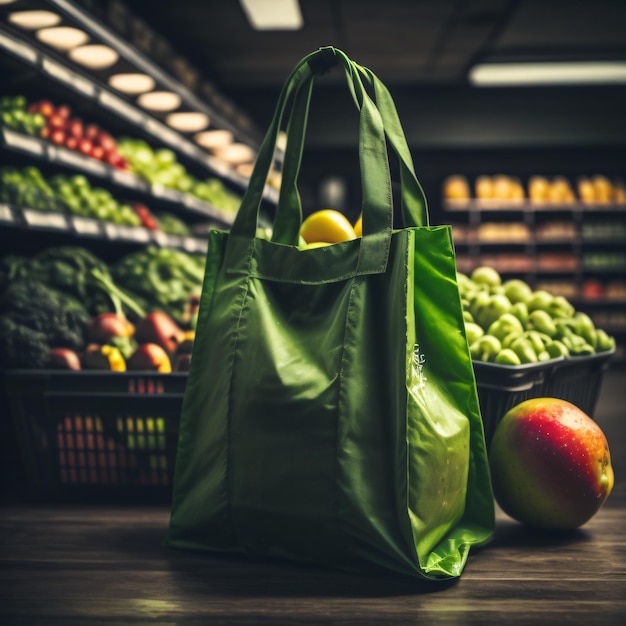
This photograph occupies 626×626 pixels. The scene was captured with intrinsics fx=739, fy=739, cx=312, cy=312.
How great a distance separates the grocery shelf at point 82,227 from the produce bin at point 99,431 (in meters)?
0.97

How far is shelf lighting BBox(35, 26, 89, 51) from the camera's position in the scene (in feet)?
10.5

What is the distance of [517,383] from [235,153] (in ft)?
15.1

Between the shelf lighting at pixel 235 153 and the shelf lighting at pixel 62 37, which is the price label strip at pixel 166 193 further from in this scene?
the shelf lighting at pixel 235 153

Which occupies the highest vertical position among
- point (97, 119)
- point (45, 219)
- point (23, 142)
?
point (97, 119)

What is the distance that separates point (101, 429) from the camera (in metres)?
1.80

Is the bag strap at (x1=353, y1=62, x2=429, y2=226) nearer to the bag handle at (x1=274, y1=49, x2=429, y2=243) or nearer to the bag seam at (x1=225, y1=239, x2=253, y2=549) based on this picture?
the bag handle at (x1=274, y1=49, x2=429, y2=243)

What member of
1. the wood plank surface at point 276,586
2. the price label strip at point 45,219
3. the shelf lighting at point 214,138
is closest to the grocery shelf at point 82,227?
the price label strip at point 45,219

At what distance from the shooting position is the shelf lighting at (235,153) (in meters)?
5.78

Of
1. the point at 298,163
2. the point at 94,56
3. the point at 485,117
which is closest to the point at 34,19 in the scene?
the point at 94,56

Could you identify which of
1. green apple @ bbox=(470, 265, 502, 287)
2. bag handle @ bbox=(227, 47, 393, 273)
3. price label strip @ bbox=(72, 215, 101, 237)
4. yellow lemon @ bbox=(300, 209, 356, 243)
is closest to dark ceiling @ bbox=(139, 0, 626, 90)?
price label strip @ bbox=(72, 215, 101, 237)

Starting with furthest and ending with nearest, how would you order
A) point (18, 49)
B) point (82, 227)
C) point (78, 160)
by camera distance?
point (78, 160)
point (82, 227)
point (18, 49)

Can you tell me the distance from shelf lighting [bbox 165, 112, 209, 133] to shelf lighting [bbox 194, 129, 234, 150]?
9.2 inches

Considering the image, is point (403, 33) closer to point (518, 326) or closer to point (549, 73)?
point (549, 73)

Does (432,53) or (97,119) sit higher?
(432,53)
